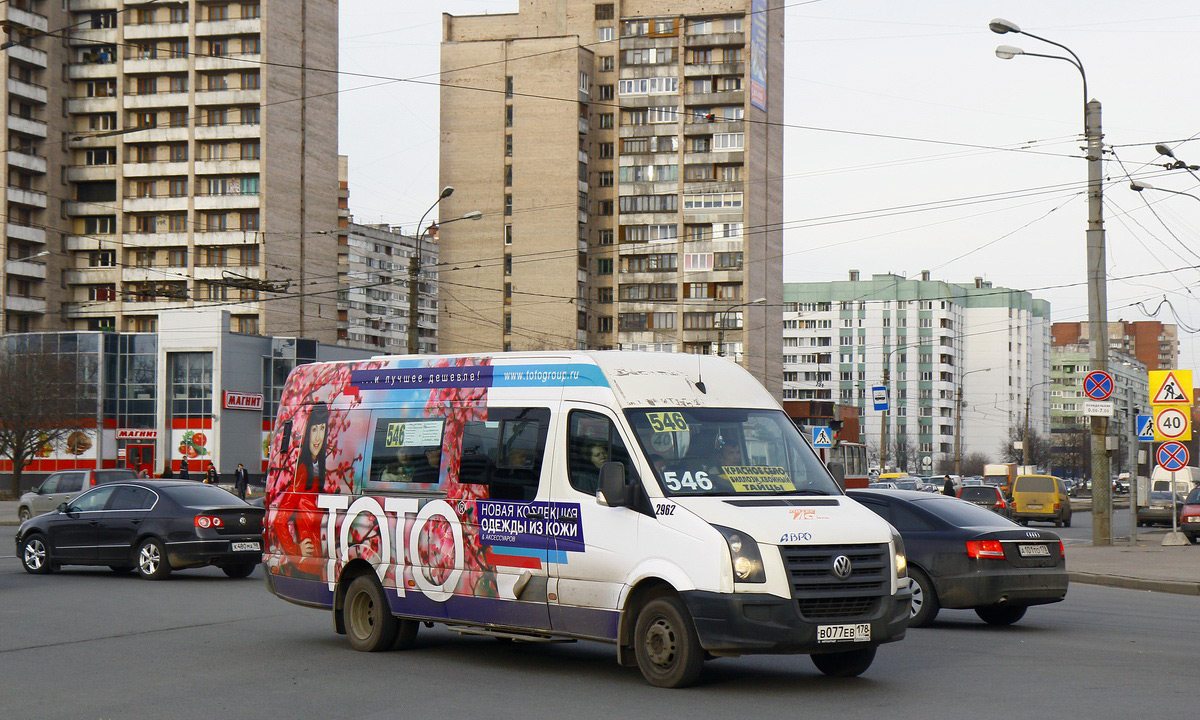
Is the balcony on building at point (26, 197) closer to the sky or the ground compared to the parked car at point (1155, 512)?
closer to the sky

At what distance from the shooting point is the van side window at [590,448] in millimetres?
10227

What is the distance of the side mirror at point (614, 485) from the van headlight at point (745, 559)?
2.84 ft

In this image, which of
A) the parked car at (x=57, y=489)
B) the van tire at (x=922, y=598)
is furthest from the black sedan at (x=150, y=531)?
the parked car at (x=57, y=489)

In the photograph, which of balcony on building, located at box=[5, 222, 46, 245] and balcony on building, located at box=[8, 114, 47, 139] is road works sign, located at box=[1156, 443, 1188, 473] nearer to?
balcony on building, located at box=[5, 222, 46, 245]

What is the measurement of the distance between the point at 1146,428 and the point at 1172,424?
2.97m

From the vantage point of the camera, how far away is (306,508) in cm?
1260

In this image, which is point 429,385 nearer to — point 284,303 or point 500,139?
point 284,303

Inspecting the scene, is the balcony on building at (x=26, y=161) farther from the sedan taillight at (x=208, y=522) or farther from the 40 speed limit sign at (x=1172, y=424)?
the 40 speed limit sign at (x=1172, y=424)

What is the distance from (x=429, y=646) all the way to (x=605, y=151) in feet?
297

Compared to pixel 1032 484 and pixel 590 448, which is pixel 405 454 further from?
pixel 1032 484

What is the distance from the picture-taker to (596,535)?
10.1m

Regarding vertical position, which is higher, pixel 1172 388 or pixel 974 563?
pixel 1172 388

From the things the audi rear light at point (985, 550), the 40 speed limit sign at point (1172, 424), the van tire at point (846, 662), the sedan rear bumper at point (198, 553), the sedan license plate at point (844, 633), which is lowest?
the sedan rear bumper at point (198, 553)

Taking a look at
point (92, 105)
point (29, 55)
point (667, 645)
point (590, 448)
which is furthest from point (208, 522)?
point (92, 105)
